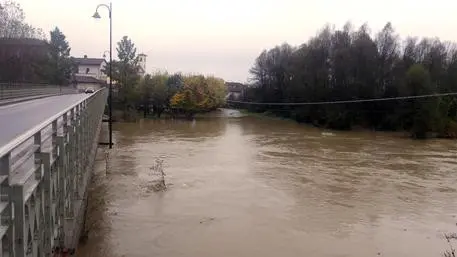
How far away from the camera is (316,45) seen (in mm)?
84438

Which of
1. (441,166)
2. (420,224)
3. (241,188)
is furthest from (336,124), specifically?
(420,224)

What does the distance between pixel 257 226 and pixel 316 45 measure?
70937 millimetres

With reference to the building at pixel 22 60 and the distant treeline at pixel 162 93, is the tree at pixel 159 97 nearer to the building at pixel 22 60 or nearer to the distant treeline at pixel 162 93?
the distant treeline at pixel 162 93

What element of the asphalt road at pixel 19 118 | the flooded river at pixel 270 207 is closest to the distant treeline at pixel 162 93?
the flooded river at pixel 270 207

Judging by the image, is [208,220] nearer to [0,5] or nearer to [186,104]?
[0,5]

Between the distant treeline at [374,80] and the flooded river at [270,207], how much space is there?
32.3 meters

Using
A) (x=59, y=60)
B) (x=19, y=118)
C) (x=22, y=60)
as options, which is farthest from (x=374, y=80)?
(x=19, y=118)

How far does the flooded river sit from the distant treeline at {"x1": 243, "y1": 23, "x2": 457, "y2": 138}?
32312 mm

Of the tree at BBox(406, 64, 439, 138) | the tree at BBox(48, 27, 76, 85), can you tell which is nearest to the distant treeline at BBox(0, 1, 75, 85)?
the tree at BBox(48, 27, 76, 85)

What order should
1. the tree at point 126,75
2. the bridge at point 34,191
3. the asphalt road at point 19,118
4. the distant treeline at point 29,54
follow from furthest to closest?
1. the tree at point 126,75
2. the distant treeline at point 29,54
3. the asphalt road at point 19,118
4. the bridge at point 34,191

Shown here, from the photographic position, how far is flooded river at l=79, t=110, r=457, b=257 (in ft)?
48.2

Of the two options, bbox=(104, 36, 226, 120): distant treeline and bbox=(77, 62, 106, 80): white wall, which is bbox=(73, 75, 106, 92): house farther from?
bbox=(104, 36, 226, 120): distant treeline

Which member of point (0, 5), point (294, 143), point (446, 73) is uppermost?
point (0, 5)

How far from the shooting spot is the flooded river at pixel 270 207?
14.7 metres
